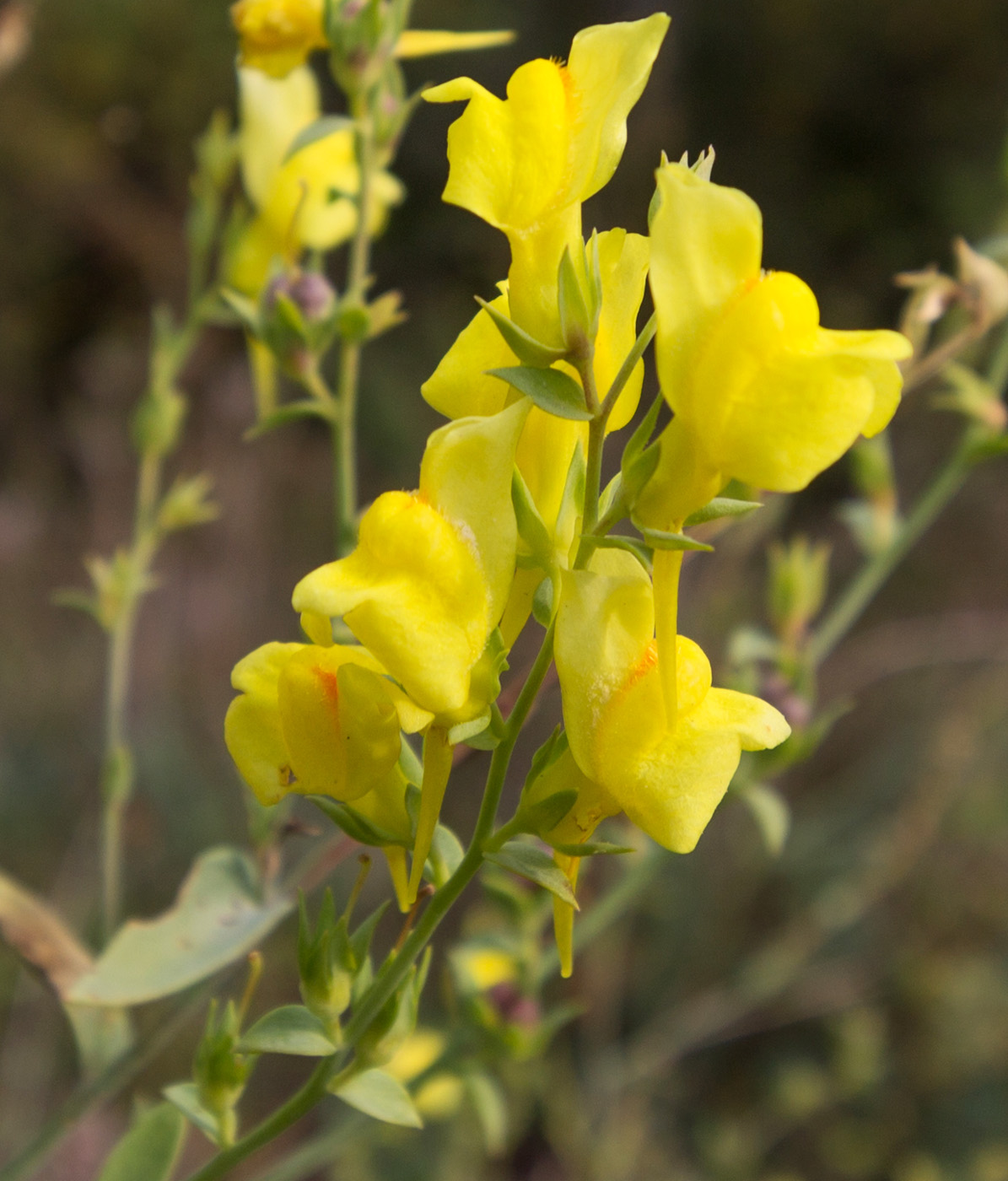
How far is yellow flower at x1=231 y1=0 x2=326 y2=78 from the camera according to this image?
0.67m

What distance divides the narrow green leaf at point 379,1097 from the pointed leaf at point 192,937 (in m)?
0.15

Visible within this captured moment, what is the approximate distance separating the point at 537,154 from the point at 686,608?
4.82 feet

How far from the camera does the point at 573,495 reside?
0.38 metres

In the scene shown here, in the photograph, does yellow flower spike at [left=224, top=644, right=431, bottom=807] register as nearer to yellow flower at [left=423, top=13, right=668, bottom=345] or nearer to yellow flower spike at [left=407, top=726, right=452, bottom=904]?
yellow flower spike at [left=407, top=726, right=452, bottom=904]

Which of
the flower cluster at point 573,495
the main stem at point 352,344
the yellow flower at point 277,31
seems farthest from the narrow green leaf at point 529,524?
the yellow flower at point 277,31

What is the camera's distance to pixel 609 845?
1.28 feet

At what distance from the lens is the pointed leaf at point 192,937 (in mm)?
591

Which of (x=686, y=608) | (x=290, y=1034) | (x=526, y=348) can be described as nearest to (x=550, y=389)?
(x=526, y=348)

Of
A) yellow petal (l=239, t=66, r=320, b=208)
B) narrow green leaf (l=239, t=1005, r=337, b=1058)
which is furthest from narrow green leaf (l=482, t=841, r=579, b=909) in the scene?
yellow petal (l=239, t=66, r=320, b=208)

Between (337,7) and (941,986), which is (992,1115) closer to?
(941,986)

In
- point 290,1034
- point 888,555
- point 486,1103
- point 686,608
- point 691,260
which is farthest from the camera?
point 686,608

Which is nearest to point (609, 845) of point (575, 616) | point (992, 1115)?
point (575, 616)

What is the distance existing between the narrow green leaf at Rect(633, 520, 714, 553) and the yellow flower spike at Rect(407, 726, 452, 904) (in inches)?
4.0

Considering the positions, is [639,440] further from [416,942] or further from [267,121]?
[267,121]
